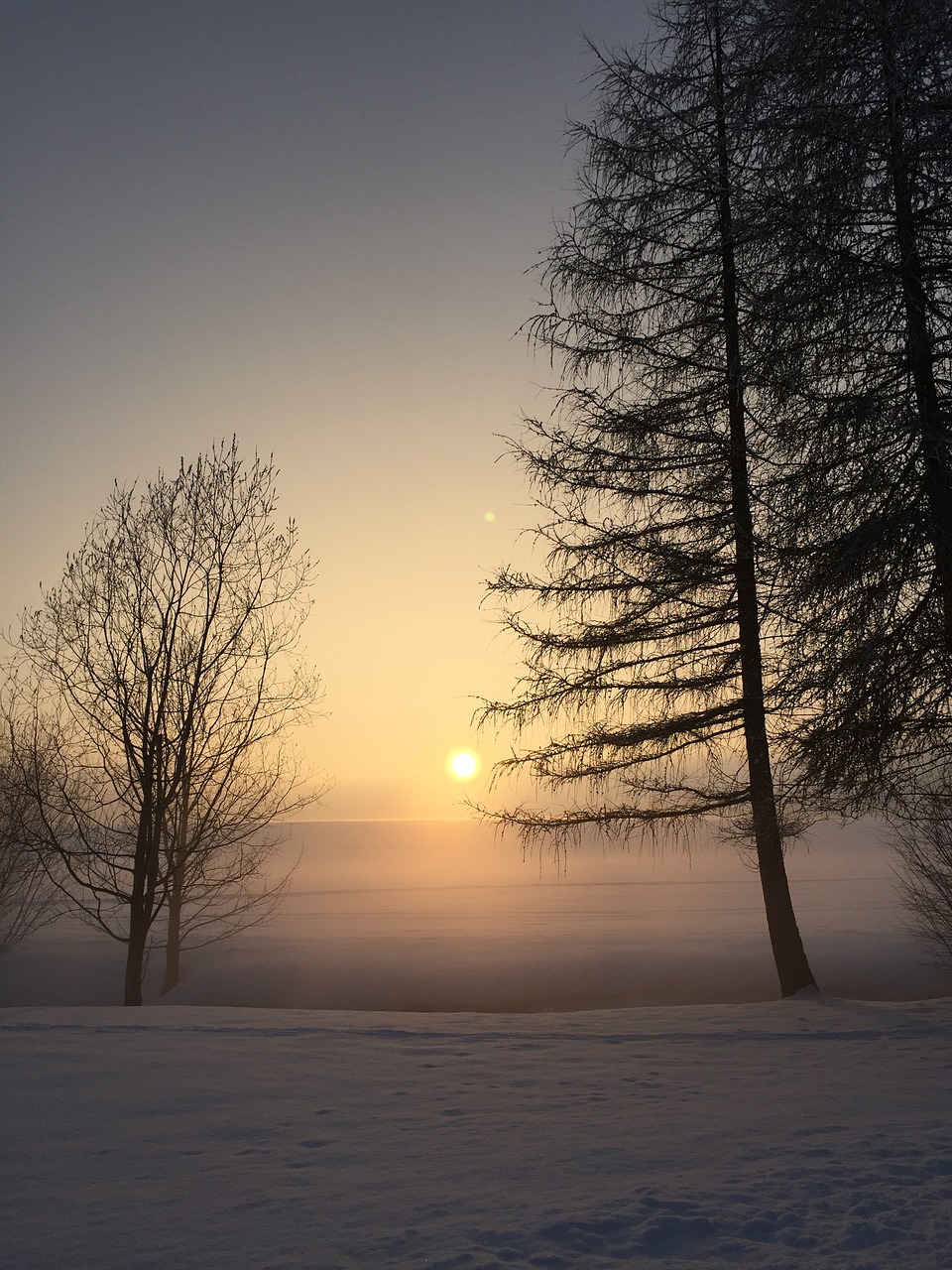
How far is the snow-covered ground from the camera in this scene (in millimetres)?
3910

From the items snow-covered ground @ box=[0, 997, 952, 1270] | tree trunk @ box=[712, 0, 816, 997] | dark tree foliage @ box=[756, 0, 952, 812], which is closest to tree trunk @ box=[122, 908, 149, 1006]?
snow-covered ground @ box=[0, 997, 952, 1270]

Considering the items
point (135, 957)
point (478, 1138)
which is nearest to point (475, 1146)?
point (478, 1138)

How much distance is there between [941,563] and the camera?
25.4 ft

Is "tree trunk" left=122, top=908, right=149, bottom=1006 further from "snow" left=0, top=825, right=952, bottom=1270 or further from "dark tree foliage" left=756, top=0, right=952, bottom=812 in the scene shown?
"dark tree foliage" left=756, top=0, right=952, bottom=812

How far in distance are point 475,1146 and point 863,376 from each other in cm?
703

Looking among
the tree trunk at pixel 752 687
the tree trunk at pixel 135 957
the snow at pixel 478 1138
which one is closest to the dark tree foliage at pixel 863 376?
the tree trunk at pixel 752 687

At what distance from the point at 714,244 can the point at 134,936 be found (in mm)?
12086

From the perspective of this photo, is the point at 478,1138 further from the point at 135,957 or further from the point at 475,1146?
the point at 135,957

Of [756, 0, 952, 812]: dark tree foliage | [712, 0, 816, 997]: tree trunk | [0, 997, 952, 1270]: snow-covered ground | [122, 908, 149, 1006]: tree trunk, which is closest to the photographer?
[0, 997, 952, 1270]: snow-covered ground

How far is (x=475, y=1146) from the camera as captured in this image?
17.2 feet

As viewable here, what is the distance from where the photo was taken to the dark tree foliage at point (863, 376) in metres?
7.63

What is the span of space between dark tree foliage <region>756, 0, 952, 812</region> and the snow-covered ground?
296 centimetres

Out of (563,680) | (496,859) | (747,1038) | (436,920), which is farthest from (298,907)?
A: (496,859)

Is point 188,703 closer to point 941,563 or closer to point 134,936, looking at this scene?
point 134,936
